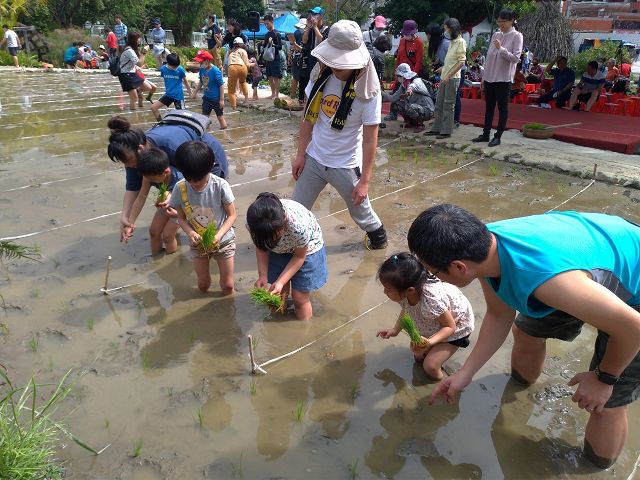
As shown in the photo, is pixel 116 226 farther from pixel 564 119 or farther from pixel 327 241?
pixel 564 119

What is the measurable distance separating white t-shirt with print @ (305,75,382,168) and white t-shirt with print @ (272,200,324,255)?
0.75 m

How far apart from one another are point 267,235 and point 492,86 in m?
5.39

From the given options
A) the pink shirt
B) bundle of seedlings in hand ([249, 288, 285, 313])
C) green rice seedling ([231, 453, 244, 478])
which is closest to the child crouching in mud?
bundle of seedlings in hand ([249, 288, 285, 313])

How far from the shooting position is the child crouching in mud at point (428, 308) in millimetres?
2553

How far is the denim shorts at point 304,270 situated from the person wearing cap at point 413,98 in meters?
5.30

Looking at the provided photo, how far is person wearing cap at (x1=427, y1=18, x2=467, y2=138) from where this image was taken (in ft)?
23.8

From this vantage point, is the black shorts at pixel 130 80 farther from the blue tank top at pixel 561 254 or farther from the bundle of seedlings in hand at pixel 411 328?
the blue tank top at pixel 561 254

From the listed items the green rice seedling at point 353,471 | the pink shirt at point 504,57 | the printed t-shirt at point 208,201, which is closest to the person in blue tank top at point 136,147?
the printed t-shirt at point 208,201

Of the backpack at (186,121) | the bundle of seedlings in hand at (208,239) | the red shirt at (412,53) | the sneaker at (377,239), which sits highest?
the red shirt at (412,53)

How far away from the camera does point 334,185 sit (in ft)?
13.0

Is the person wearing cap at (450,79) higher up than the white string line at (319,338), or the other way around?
the person wearing cap at (450,79)

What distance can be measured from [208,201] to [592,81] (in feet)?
31.2

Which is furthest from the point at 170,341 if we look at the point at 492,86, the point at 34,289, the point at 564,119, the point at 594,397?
the point at 564,119

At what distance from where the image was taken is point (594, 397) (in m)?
1.92
